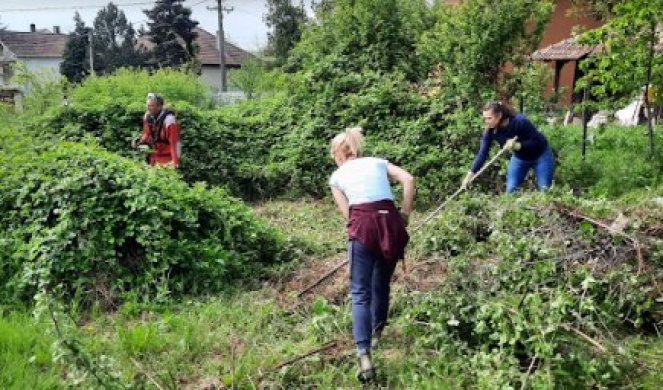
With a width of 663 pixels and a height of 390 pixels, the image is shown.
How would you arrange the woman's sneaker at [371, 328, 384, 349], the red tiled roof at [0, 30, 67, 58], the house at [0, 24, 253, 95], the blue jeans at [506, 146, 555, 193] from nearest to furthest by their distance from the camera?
the woman's sneaker at [371, 328, 384, 349], the blue jeans at [506, 146, 555, 193], the house at [0, 24, 253, 95], the red tiled roof at [0, 30, 67, 58]

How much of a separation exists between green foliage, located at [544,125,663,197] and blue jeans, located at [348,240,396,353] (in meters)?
4.61

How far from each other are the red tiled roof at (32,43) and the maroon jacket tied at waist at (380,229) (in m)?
59.0

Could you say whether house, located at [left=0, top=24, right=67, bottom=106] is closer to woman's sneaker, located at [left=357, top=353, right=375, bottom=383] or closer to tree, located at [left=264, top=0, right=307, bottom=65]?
tree, located at [left=264, top=0, right=307, bottom=65]

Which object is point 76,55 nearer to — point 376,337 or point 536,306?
point 376,337

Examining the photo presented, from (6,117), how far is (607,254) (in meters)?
11.7

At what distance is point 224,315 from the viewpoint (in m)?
5.01

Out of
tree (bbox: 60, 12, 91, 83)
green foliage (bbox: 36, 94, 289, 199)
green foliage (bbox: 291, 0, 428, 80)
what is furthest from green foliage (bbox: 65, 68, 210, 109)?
tree (bbox: 60, 12, 91, 83)

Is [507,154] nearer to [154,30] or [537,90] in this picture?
[537,90]

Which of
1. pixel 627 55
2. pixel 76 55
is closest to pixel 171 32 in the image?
pixel 76 55

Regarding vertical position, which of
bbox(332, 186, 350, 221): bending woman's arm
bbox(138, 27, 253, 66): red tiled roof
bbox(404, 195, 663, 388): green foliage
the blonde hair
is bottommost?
bbox(404, 195, 663, 388): green foliage

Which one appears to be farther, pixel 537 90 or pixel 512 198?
pixel 537 90

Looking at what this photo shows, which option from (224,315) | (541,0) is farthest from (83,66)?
(224,315)

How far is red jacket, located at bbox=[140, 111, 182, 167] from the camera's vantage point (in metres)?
7.73

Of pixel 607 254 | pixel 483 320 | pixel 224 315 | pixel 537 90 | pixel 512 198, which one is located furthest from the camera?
pixel 537 90
